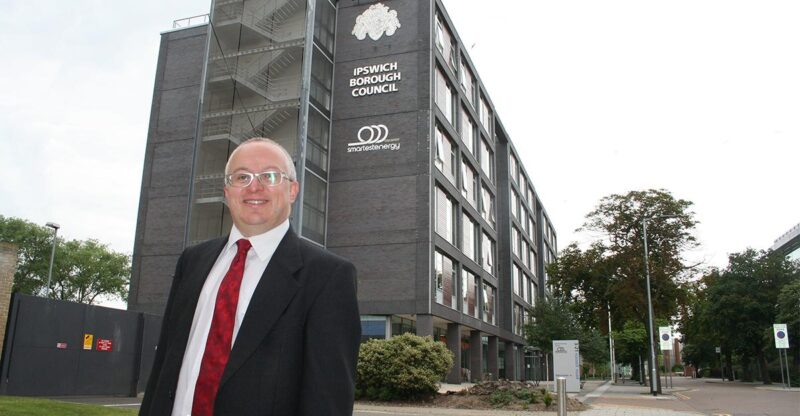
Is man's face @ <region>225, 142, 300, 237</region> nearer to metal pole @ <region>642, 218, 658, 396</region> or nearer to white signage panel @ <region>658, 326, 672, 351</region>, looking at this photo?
white signage panel @ <region>658, 326, 672, 351</region>

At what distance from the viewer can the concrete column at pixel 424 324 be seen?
32.0 metres

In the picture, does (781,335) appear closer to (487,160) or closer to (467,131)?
(467,131)

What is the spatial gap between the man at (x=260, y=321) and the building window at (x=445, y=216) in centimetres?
3261

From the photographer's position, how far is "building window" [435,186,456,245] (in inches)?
1425

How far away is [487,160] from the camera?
5375cm

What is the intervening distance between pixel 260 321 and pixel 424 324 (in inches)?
1203

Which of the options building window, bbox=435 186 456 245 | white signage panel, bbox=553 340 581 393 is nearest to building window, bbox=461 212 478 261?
building window, bbox=435 186 456 245

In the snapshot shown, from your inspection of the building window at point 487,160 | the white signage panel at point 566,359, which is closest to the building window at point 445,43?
the building window at point 487,160

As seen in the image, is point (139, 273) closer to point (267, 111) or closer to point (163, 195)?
point (163, 195)

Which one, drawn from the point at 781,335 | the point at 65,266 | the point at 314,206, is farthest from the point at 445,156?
the point at 65,266

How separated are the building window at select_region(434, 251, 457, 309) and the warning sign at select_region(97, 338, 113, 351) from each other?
18.5m

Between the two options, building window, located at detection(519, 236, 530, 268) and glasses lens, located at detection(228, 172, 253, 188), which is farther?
building window, located at detection(519, 236, 530, 268)

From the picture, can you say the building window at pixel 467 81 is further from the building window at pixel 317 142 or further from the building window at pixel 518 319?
the building window at pixel 518 319

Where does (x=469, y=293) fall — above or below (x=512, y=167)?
below
